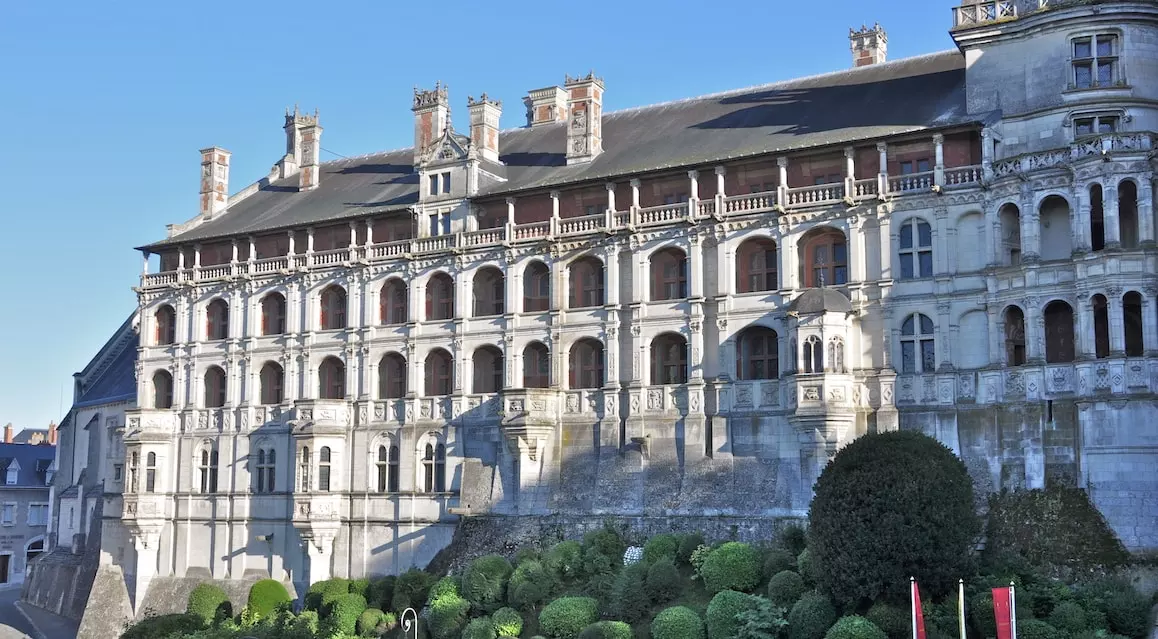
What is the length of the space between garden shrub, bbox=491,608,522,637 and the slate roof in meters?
19.0

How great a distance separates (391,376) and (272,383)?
7.18 metres

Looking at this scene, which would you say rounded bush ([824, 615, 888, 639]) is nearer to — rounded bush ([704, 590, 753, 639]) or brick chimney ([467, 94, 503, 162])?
rounded bush ([704, 590, 753, 639])

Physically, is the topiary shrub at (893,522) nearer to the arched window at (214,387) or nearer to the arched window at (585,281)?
the arched window at (585,281)

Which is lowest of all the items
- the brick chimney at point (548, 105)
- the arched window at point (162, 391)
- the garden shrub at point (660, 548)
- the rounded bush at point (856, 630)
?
the rounded bush at point (856, 630)

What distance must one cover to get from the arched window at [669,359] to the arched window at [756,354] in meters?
2.65

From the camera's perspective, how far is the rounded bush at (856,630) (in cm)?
3622

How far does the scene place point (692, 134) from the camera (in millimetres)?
56375

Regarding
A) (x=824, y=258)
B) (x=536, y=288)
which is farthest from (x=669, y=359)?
(x=824, y=258)

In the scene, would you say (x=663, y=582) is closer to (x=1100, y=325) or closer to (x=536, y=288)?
(x=1100, y=325)

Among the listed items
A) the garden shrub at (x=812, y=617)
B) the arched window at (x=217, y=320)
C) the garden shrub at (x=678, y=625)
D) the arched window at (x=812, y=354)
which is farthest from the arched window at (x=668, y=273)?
the arched window at (x=217, y=320)

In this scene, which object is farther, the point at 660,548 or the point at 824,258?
the point at 824,258

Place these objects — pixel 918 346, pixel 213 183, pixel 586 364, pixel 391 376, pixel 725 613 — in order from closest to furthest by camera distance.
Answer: pixel 725 613 → pixel 918 346 → pixel 586 364 → pixel 391 376 → pixel 213 183

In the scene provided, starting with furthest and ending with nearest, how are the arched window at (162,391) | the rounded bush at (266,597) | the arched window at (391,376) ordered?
1. the arched window at (162,391)
2. the arched window at (391,376)
3. the rounded bush at (266,597)

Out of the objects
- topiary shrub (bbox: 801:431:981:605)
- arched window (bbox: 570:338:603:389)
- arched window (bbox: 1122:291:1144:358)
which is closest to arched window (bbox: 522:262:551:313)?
arched window (bbox: 570:338:603:389)
